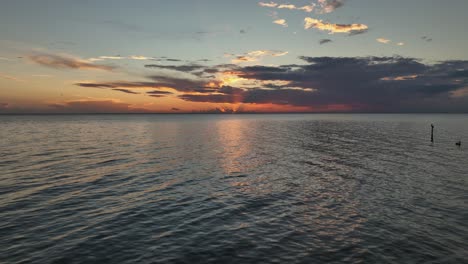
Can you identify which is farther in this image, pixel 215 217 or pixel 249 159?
pixel 249 159

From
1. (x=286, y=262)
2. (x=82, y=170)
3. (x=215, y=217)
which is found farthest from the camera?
(x=82, y=170)

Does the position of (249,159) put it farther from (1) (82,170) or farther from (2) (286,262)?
(2) (286,262)

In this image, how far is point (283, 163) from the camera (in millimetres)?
53219

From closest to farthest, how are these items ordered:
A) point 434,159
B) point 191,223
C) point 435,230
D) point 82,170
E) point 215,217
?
point 435,230
point 191,223
point 215,217
point 82,170
point 434,159

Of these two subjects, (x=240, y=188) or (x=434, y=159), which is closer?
(x=240, y=188)

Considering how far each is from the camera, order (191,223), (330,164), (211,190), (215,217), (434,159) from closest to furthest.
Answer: (191,223) < (215,217) < (211,190) < (330,164) < (434,159)

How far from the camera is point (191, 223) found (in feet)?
78.8

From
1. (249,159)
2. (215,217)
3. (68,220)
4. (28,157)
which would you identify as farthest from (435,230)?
(28,157)

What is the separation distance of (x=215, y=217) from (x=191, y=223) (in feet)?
7.98

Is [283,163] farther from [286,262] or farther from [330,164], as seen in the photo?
[286,262]

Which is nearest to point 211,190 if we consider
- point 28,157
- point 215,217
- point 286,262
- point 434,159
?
point 215,217

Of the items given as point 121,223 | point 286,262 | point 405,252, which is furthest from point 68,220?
point 405,252

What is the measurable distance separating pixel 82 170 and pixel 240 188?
83.9 ft

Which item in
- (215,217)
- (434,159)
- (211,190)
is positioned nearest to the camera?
(215,217)
